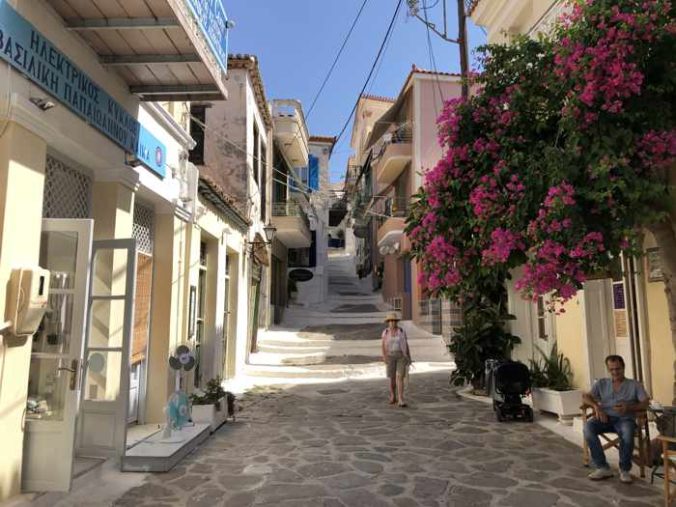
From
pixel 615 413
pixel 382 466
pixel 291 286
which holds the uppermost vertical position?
pixel 291 286

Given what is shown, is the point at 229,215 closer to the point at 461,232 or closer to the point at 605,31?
the point at 461,232

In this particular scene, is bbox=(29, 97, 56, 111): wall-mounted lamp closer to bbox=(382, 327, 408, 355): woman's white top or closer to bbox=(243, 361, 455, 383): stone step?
bbox=(382, 327, 408, 355): woman's white top

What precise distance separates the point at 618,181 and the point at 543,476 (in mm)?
3039

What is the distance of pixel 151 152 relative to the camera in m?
6.91

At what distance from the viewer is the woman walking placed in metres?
9.23

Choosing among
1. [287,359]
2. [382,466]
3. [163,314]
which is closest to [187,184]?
[163,314]

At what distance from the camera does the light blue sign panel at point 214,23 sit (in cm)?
549

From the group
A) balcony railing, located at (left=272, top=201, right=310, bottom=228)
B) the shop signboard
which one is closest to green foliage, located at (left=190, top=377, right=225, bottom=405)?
the shop signboard

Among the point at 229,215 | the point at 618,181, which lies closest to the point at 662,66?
the point at 618,181

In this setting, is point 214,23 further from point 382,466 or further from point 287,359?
point 287,359

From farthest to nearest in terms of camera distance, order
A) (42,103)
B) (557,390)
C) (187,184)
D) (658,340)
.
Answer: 1. (187,184)
2. (557,390)
3. (658,340)
4. (42,103)

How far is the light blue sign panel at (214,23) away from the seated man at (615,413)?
5.27 m

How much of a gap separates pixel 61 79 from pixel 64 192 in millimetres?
1239

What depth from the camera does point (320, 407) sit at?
9227 millimetres
